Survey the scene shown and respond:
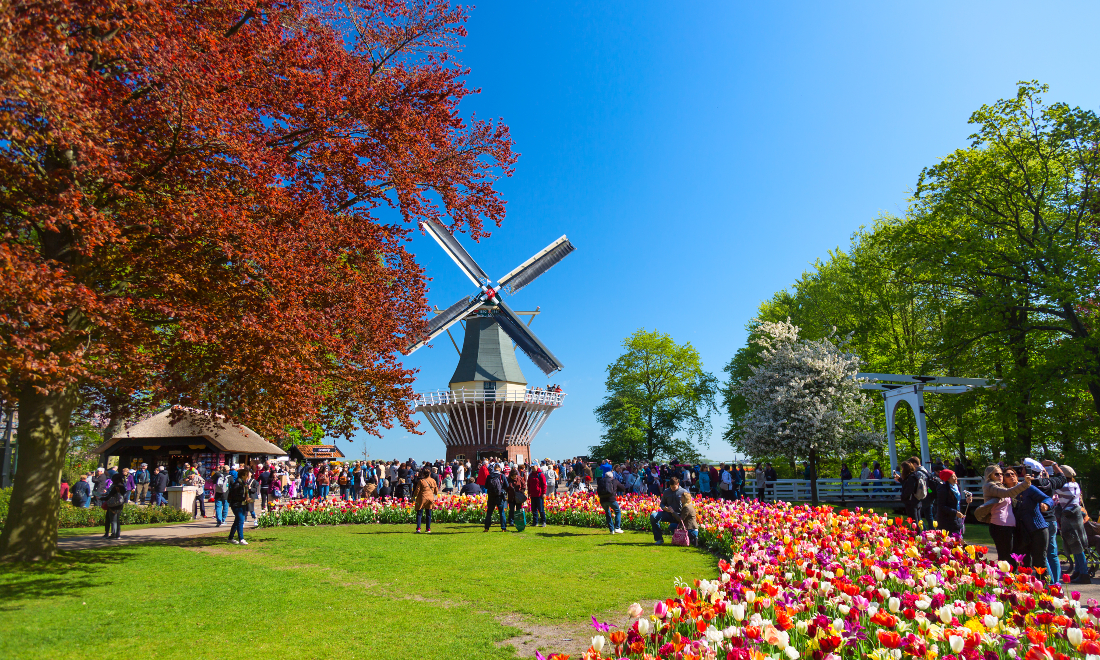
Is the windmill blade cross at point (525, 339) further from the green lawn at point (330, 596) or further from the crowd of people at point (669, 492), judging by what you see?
the green lawn at point (330, 596)

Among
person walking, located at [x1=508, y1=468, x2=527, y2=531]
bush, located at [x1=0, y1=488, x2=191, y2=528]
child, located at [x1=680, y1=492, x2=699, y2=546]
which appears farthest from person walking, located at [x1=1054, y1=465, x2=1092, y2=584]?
bush, located at [x1=0, y1=488, x2=191, y2=528]

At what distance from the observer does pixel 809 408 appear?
19312 mm

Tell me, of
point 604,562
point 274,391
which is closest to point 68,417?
point 274,391

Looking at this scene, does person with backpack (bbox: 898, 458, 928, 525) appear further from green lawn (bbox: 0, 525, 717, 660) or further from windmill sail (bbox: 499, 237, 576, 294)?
windmill sail (bbox: 499, 237, 576, 294)

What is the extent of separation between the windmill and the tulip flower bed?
99.0ft

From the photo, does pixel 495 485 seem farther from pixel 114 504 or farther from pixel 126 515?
pixel 126 515

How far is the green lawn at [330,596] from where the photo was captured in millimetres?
5918

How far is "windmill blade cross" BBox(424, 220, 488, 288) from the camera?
A: 40.2 m

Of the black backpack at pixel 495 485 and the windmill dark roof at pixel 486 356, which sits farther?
the windmill dark roof at pixel 486 356

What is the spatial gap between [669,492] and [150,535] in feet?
40.0

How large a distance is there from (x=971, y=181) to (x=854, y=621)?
20.8m

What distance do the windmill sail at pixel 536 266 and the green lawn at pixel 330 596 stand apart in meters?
31.0

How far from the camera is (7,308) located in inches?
254


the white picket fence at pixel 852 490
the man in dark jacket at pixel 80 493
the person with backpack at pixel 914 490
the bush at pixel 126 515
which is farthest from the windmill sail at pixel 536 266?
the person with backpack at pixel 914 490
